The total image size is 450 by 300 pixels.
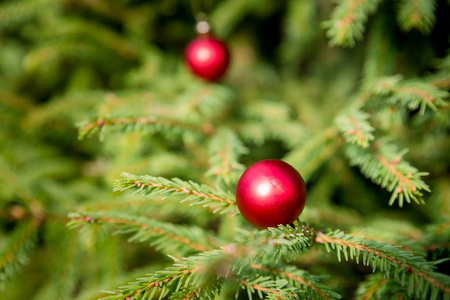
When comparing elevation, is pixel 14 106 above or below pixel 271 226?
below

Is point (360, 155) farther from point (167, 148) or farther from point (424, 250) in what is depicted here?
point (167, 148)

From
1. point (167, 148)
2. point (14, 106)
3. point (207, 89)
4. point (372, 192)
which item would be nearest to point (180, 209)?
point (167, 148)

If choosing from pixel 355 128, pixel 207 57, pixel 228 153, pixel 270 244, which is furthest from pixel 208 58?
pixel 270 244

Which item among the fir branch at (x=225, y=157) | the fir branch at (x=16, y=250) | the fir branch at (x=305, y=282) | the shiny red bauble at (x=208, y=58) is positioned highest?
the shiny red bauble at (x=208, y=58)

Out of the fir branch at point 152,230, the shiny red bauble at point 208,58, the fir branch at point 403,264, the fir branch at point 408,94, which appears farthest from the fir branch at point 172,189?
the shiny red bauble at point 208,58

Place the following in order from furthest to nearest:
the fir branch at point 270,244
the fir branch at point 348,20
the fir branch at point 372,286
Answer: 1. the fir branch at point 348,20
2. the fir branch at point 372,286
3. the fir branch at point 270,244

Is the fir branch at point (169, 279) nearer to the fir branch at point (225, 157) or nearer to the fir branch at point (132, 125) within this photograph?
the fir branch at point (225, 157)

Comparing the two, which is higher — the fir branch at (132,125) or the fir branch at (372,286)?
the fir branch at (372,286)
